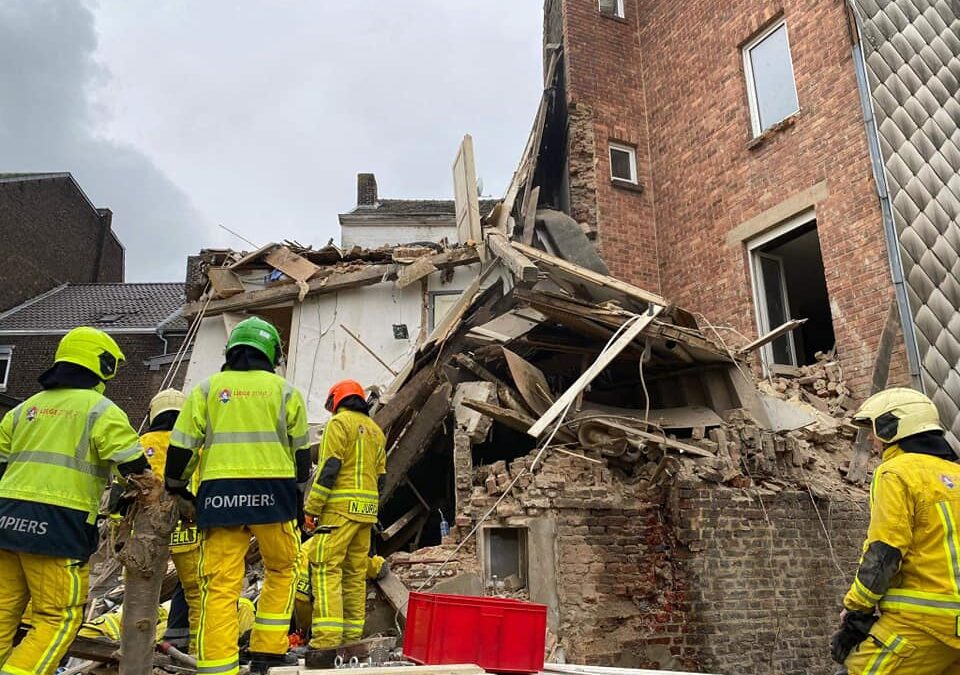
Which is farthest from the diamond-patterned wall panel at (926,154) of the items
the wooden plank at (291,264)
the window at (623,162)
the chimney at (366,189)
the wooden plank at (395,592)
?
the chimney at (366,189)

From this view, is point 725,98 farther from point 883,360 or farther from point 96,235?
point 96,235

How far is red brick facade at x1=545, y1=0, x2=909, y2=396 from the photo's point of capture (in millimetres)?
8180

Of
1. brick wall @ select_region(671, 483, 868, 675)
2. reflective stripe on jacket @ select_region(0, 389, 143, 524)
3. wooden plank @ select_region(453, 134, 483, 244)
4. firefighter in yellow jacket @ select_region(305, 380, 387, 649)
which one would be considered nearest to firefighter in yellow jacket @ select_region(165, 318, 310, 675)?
reflective stripe on jacket @ select_region(0, 389, 143, 524)

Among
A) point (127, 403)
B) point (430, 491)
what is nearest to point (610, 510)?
point (430, 491)

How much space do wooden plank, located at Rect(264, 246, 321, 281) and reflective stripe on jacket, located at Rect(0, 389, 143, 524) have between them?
24.4ft

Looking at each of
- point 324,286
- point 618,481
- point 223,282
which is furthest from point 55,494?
point 223,282

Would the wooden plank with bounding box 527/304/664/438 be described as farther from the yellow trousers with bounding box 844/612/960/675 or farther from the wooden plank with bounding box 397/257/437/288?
the wooden plank with bounding box 397/257/437/288

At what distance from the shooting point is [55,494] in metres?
3.35

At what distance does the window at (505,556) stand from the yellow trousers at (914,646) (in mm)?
3047

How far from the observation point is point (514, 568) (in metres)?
5.97

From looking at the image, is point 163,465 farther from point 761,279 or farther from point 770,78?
point 770,78

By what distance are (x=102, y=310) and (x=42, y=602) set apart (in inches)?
803

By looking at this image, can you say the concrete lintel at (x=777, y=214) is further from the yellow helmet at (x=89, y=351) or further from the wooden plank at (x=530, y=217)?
the yellow helmet at (x=89, y=351)

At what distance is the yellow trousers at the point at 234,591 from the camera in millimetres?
3324
